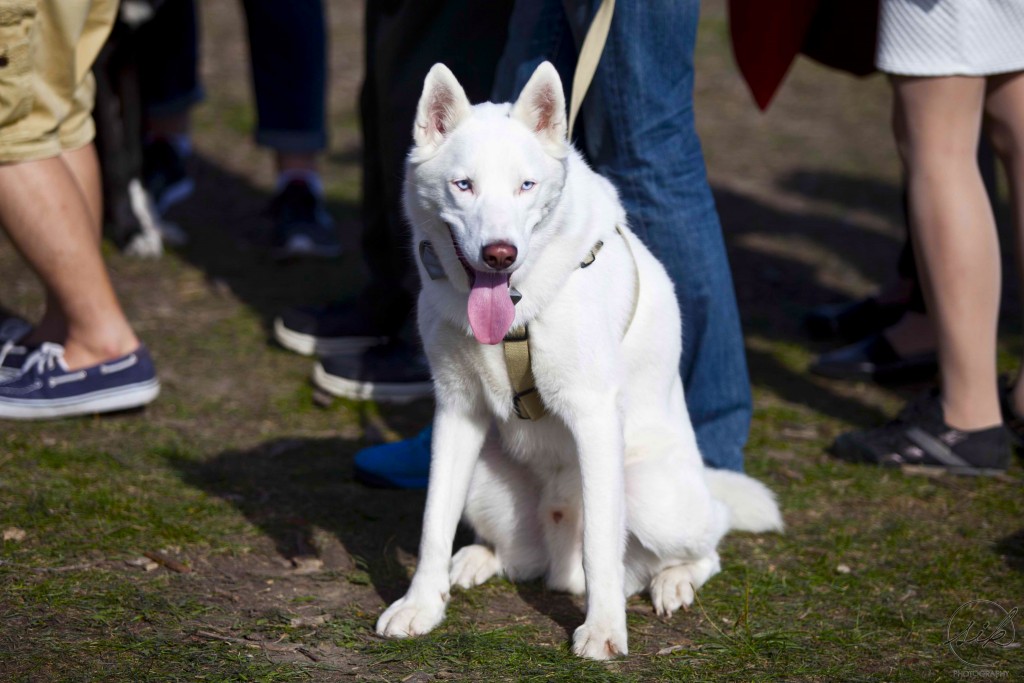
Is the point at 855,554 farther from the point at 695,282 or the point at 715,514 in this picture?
the point at 695,282

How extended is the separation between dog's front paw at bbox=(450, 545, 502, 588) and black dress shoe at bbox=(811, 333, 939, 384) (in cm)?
208

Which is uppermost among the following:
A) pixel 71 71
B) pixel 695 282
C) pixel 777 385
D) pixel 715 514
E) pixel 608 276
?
pixel 71 71

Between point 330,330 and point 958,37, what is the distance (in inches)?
100

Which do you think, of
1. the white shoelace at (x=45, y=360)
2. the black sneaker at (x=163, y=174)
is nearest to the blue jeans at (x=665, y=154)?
the white shoelace at (x=45, y=360)

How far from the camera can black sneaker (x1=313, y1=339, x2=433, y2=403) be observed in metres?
4.00

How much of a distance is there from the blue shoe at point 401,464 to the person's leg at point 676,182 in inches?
33.2

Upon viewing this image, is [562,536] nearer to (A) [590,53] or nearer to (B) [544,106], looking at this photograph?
(B) [544,106]

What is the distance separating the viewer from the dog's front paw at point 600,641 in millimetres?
2416

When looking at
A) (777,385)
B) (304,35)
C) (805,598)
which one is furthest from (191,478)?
(304,35)

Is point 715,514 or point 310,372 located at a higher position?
point 715,514

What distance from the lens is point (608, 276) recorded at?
2518 millimetres

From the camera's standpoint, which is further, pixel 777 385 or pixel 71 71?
pixel 777 385

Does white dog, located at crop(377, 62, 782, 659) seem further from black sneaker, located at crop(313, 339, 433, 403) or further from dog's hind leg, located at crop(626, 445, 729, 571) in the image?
black sneaker, located at crop(313, 339, 433, 403)

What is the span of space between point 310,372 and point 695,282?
180cm
